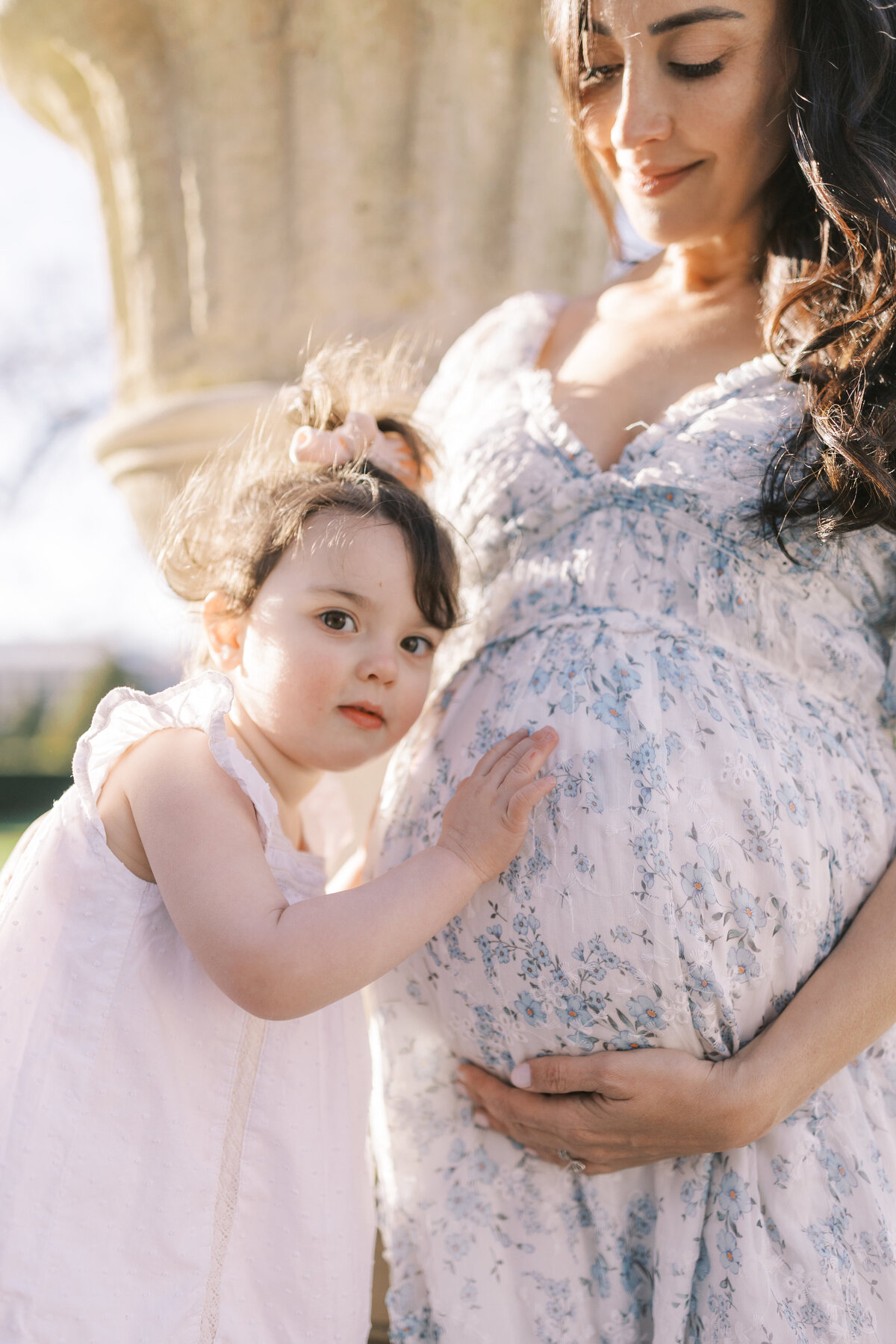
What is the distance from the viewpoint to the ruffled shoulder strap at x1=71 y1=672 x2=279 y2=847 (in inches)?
42.0

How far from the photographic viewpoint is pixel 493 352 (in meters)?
1.56

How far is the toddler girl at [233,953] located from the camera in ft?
3.22

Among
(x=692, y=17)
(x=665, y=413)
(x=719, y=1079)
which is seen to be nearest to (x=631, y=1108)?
(x=719, y=1079)

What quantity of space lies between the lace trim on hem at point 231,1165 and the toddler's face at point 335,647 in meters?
0.33

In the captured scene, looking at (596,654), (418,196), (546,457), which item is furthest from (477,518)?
(418,196)

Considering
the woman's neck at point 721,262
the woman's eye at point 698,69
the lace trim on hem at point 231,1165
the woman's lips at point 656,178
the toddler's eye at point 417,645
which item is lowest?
the lace trim on hem at point 231,1165

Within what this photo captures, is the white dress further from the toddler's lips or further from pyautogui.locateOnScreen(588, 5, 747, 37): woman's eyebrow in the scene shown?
pyautogui.locateOnScreen(588, 5, 747, 37): woman's eyebrow

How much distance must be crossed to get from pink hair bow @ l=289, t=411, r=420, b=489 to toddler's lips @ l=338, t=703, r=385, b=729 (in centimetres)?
35

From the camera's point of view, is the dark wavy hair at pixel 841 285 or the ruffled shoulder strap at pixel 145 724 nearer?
the ruffled shoulder strap at pixel 145 724

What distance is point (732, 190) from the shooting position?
52.7 inches

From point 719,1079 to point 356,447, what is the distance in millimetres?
909

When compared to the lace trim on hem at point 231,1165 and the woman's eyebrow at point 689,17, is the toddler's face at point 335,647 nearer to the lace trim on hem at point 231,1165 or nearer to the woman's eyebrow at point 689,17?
the lace trim on hem at point 231,1165

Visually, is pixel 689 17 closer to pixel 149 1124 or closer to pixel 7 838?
pixel 149 1124

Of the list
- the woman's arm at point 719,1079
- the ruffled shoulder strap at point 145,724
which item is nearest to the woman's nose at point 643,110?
the ruffled shoulder strap at point 145,724
